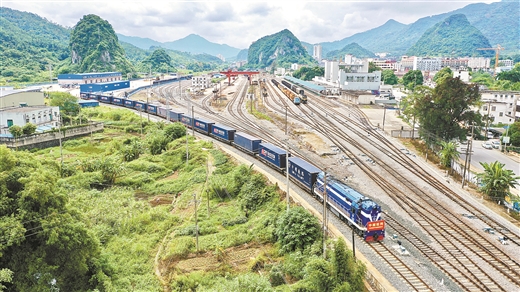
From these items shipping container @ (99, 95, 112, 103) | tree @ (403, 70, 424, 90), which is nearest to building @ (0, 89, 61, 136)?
shipping container @ (99, 95, 112, 103)

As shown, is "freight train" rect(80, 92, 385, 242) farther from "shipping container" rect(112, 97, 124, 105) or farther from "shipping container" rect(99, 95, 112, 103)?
"shipping container" rect(99, 95, 112, 103)

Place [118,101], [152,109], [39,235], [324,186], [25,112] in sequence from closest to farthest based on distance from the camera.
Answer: [39,235]
[324,186]
[25,112]
[152,109]
[118,101]

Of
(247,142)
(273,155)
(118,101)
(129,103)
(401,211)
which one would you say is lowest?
(401,211)

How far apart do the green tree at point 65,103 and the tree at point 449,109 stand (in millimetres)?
62921

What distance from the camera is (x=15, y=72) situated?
147875 millimetres

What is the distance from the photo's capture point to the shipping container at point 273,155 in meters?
36.4

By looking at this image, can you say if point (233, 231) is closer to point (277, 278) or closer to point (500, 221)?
point (277, 278)

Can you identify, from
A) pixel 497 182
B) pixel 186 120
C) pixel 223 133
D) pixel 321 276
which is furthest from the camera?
pixel 186 120

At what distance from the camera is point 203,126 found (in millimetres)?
56344

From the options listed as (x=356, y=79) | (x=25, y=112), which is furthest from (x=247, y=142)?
(x=356, y=79)

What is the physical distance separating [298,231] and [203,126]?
35.9m

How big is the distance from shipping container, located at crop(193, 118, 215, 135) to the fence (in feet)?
60.6

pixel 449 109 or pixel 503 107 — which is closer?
pixel 449 109

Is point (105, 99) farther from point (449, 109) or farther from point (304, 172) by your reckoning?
point (449, 109)
